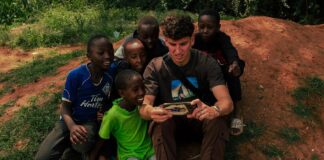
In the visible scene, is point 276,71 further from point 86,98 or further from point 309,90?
point 86,98

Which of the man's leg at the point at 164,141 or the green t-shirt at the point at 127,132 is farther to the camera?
the green t-shirt at the point at 127,132

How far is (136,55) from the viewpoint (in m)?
3.81

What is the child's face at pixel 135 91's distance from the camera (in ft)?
10.9

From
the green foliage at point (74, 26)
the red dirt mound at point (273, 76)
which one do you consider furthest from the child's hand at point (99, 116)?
the green foliage at point (74, 26)

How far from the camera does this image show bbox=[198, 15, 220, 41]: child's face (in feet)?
12.9

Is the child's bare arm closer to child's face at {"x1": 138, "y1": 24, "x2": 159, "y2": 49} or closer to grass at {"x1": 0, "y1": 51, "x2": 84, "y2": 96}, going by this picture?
child's face at {"x1": 138, "y1": 24, "x2": 159, "y2": 49}

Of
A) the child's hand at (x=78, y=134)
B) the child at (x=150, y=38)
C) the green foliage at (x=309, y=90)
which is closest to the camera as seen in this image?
the child's hand at (x=78, y=134)

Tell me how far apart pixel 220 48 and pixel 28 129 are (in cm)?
222

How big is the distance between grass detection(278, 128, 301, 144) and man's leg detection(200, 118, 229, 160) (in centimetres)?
135

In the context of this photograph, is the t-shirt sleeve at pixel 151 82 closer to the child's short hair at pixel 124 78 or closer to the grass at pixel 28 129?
the child's short hair at pixel 124 78

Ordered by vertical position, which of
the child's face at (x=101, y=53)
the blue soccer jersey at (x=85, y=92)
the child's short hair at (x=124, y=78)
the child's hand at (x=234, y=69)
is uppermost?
the child's face at (x=101, y=53)

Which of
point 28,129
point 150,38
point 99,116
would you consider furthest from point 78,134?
point 28,129

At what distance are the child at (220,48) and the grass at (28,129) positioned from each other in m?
1.83

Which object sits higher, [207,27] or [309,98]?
[207,27]
